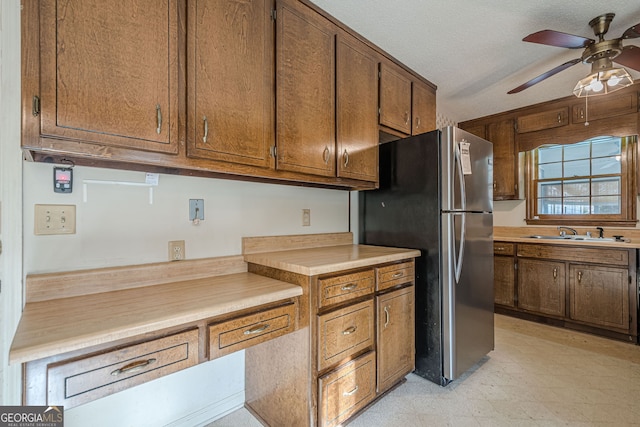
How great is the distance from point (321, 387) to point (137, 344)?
885 millimetres

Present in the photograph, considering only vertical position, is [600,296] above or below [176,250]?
below

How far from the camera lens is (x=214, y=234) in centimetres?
166

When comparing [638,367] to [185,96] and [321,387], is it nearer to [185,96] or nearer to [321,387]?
[321,387]

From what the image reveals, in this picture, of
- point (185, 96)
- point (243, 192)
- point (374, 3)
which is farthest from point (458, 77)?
point (185, 96)

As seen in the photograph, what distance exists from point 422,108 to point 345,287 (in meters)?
1.96

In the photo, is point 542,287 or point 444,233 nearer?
point 444,233

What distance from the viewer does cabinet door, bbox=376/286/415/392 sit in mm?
1757

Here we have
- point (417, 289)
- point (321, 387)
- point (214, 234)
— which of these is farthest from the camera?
point (417, 289)

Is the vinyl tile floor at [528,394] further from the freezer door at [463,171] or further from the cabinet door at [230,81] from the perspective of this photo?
the cabinet door at [230,81]

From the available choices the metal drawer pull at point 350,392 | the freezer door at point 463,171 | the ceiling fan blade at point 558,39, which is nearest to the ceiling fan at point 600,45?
the ceiling fan blade at point 558,39

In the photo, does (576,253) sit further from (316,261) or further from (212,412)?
(212,412)

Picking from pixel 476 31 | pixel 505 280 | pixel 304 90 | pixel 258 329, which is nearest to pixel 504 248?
pixel 505 280

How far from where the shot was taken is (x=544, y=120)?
341 centimetres

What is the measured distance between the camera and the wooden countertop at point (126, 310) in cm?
81
